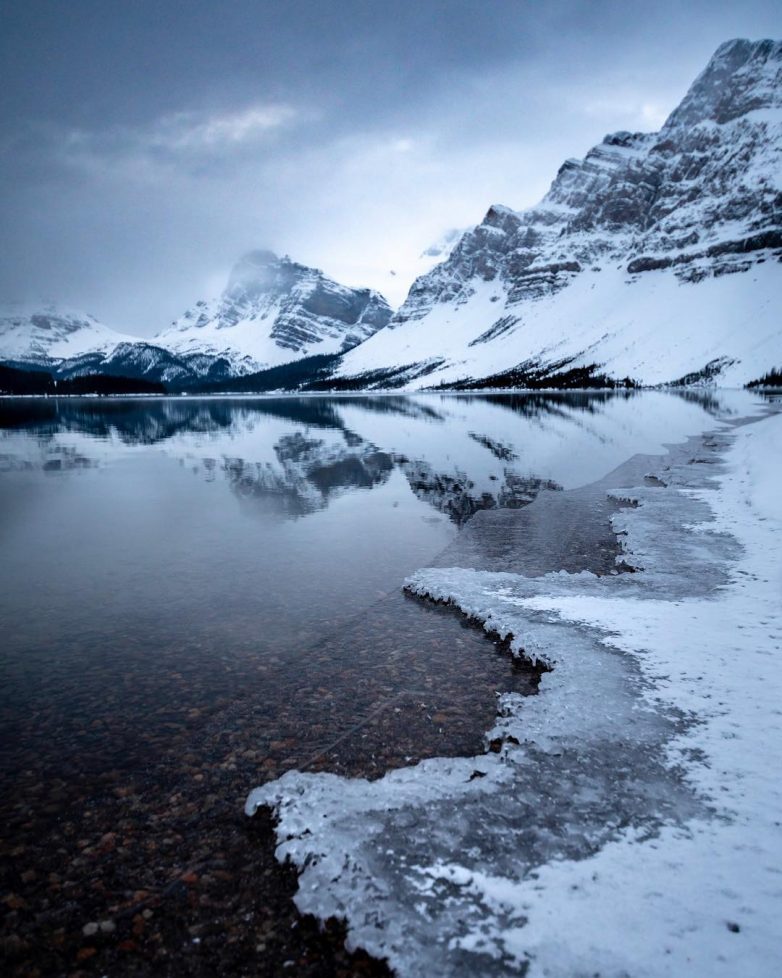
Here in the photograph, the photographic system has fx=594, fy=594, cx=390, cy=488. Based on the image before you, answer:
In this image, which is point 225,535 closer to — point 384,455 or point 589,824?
point 589,824

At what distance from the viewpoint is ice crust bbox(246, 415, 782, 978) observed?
534 cm

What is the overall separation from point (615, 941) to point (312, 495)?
2460 centimetres

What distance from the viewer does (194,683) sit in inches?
423

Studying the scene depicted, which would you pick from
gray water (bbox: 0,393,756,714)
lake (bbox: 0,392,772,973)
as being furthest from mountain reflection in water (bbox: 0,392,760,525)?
lake (bbox: 0,392,772,973)

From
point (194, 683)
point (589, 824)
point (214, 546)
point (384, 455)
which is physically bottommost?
point (589, 824)

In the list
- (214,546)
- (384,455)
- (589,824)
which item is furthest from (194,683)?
(384,455)

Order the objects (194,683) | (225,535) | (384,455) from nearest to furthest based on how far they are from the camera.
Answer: (194,683)
(225,535)
(384,455)

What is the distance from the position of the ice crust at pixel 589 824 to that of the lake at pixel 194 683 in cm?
77

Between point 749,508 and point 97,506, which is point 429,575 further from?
point 97,506

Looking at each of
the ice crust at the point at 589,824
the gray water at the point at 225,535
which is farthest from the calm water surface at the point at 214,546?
the ice crust at the point at 589,824

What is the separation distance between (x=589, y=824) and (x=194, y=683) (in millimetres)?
7043

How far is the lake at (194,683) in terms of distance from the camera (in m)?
6.45

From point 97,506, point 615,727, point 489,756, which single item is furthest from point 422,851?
point 97,506

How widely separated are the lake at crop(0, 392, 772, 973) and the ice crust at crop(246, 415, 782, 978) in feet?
2.53
